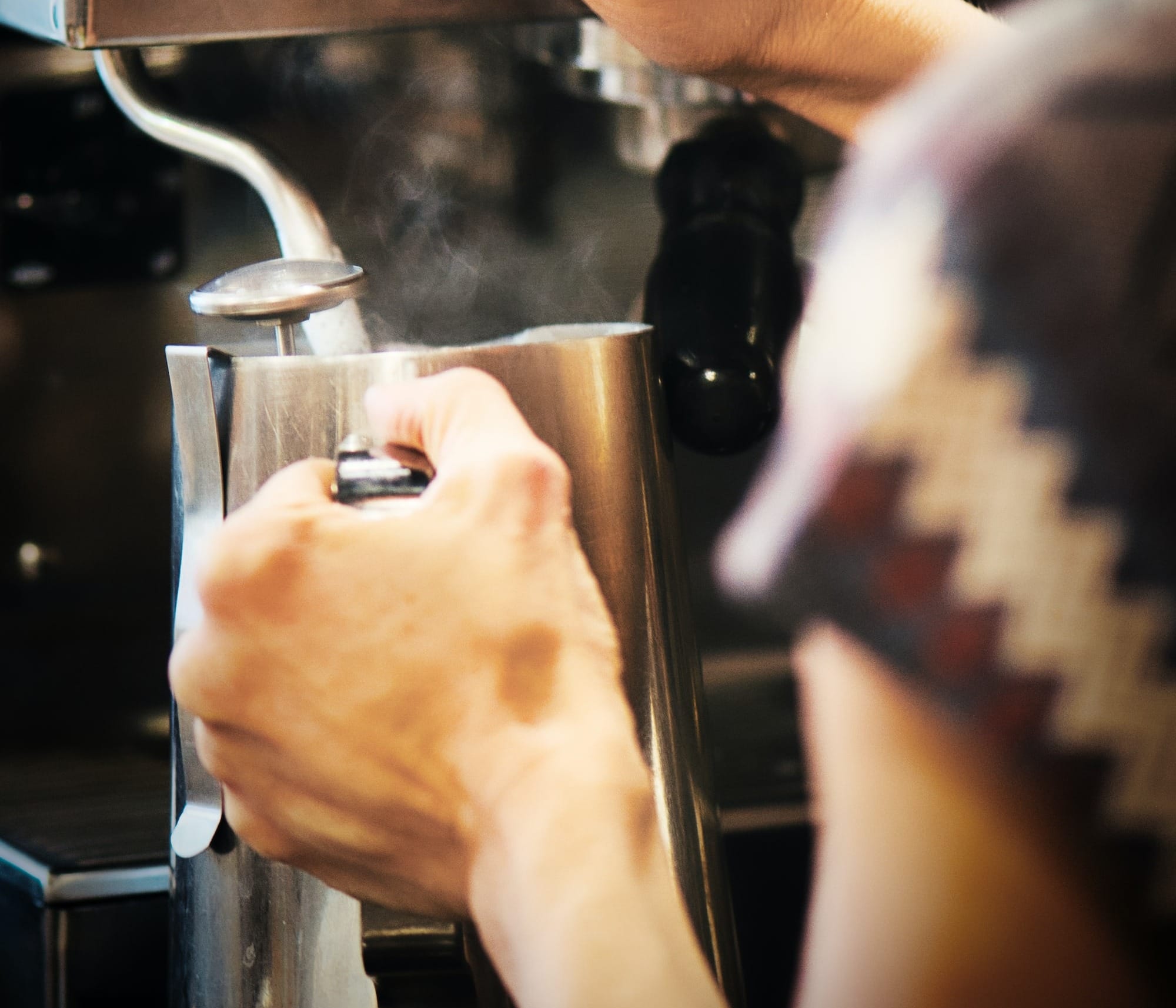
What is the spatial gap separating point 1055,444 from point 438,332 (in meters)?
0.34

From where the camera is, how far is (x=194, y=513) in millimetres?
324

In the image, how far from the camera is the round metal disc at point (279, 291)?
1.03 feet

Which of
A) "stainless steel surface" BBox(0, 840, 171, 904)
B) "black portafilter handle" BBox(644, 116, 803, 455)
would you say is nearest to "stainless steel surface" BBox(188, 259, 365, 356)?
"black portafilter handle" BBox(644, 116, 803, 455)

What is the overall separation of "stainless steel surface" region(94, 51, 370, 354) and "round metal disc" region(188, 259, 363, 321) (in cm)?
5

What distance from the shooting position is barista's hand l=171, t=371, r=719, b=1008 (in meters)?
0.29

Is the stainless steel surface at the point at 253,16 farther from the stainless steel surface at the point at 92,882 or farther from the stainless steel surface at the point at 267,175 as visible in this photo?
the stainless steel surface at the point at 92,882

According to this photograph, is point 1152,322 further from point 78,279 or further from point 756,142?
point 78,279

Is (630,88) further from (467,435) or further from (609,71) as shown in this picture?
(467,435)

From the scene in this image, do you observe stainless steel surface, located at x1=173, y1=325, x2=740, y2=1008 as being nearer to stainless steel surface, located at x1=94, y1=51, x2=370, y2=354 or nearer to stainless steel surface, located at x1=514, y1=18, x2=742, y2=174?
stainless steel surface, located at x1=94, y1=51, x2=370, y2=354

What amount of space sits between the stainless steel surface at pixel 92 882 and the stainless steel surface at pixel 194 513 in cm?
8

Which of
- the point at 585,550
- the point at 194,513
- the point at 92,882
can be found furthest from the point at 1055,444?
the point at 92,882

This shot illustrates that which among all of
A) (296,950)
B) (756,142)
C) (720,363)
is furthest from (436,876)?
(756,142)

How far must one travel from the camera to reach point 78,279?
0.53 metres

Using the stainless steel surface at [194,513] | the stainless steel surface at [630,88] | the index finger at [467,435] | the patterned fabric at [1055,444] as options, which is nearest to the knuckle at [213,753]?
the stainless steel surface at [194,513]
